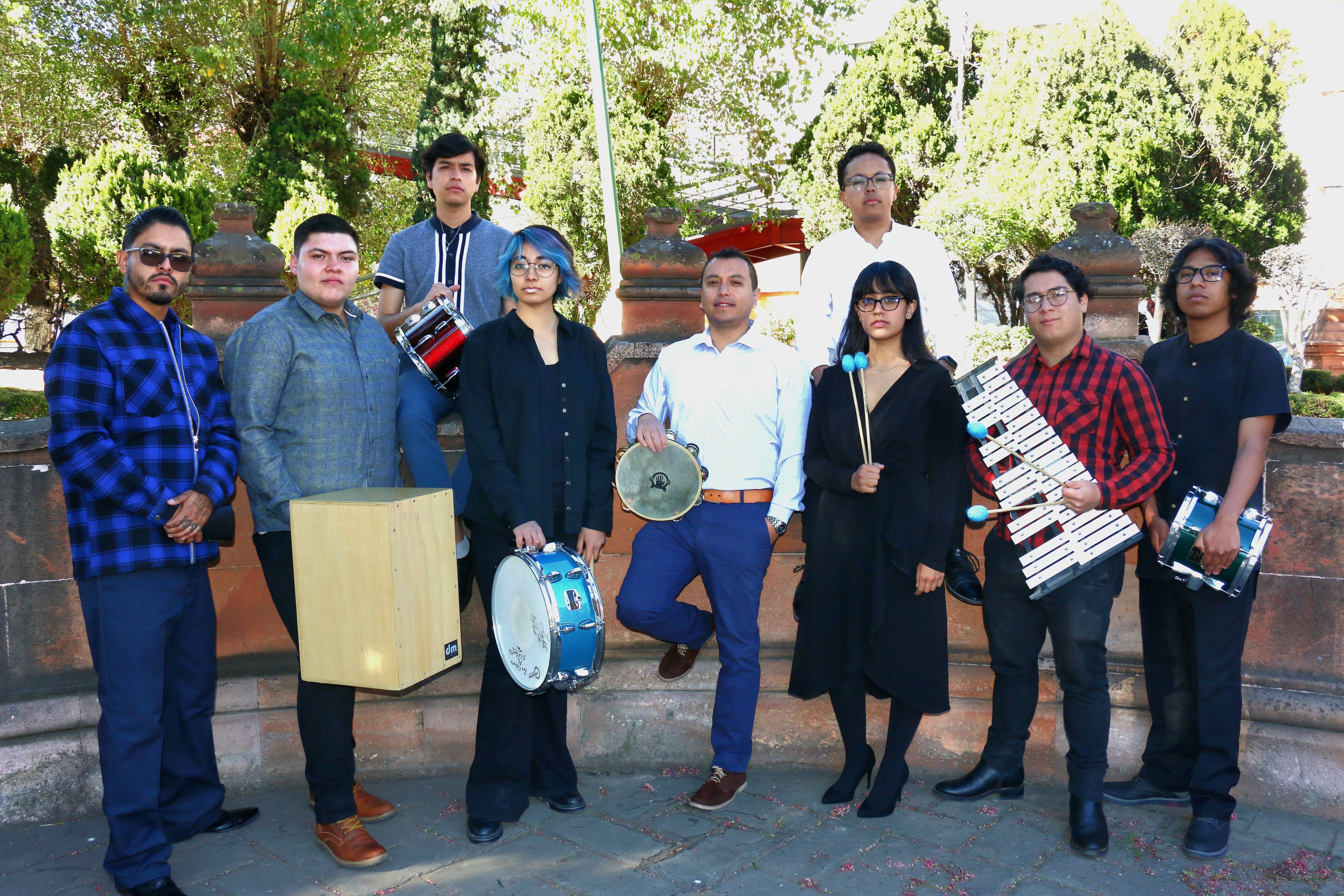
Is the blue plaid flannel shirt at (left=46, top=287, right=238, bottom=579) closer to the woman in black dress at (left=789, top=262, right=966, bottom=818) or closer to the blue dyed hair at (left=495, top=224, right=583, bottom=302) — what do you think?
the blue dyed hair at (left=495, top=224, right=583, bottom=302)

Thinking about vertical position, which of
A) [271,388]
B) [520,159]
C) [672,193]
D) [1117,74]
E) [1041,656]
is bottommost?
[1041,656]

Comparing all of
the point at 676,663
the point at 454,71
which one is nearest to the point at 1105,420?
the point at 676,663

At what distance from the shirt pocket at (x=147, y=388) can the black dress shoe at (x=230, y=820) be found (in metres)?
1.67

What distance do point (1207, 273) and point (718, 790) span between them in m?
2.79

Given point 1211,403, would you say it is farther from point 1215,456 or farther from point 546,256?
point 546,256

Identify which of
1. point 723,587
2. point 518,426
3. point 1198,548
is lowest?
point 723,587

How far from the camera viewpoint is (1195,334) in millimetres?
3734

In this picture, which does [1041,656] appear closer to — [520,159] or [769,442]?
[769,442]

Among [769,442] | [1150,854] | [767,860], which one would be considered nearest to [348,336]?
[769,442]

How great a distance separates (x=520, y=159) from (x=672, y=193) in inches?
150

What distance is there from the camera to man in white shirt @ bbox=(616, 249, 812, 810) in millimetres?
4008

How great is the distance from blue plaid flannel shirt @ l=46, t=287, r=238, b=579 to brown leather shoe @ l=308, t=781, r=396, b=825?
1.23 metres

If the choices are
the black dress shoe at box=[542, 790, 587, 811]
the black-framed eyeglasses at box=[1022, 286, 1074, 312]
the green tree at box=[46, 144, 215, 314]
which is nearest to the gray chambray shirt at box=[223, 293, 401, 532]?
the black dress shoe at box=[542, 790, 587, 811]

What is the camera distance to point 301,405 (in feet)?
11.7
